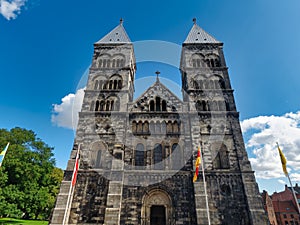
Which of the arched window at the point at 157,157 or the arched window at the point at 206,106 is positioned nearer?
the arched window at the point at 157,157

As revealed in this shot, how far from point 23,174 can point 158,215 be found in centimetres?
1492

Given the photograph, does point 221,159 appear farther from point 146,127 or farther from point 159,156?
point 146,127

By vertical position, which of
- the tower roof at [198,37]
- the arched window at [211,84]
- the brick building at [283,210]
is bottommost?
the brick building at [283,210]

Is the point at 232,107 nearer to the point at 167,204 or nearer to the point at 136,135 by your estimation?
the point at 136,135

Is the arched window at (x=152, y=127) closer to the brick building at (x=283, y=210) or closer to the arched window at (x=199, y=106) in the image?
the arched window at (x=199, y=106)

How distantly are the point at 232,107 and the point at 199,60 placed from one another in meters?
8.03

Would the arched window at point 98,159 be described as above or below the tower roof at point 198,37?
below

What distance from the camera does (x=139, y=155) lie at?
20.3m

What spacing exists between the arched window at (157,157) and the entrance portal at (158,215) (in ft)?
11.6

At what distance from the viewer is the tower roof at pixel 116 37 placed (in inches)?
1165

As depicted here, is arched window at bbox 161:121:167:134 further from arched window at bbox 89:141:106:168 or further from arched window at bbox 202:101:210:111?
arched window at bbox 89:141:106:168

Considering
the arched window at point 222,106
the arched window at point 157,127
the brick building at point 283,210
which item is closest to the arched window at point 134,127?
the arched window at point 157,127

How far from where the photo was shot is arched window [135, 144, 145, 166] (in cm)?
1994

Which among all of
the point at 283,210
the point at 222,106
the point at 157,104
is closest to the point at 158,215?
the point at 157,104
